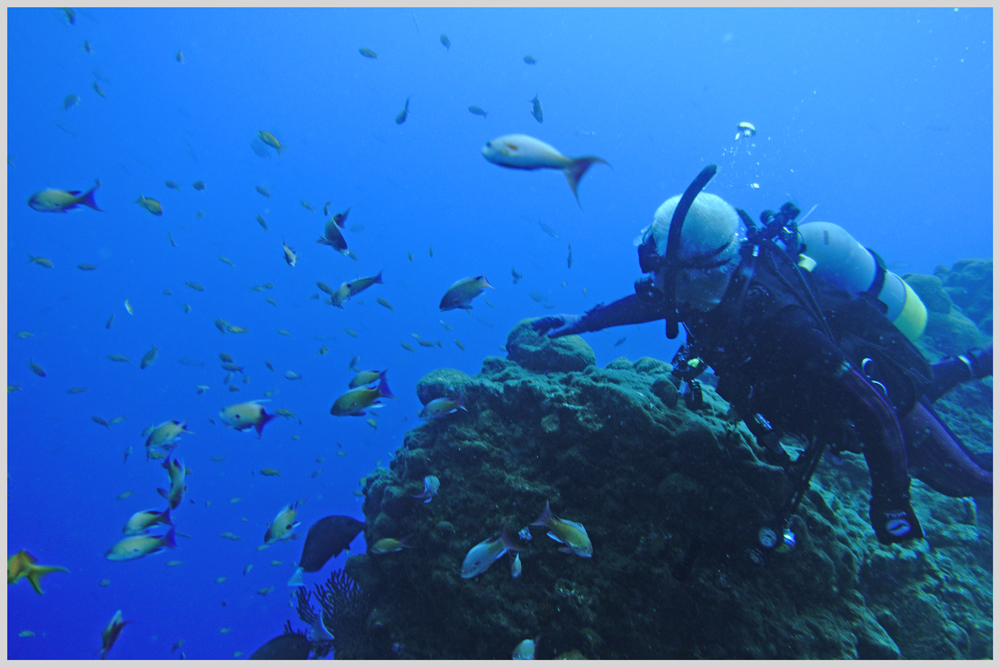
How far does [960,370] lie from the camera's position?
148 inches

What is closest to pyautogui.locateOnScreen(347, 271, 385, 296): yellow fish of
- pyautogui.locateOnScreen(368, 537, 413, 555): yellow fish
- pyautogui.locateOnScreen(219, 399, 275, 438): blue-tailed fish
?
pyautogui.locateOnScreen(219, 399, 275, 438): blue-tailed fish

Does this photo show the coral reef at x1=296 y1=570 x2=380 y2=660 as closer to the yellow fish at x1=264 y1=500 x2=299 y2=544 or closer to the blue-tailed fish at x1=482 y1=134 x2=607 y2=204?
the yellow fish at x1=264 y1=500 x2=299 y2=544

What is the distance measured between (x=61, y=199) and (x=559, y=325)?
6.01 metres

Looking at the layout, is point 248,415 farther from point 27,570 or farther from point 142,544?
point 27,570

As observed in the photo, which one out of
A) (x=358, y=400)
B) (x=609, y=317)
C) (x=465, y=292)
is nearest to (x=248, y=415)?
(x=358, y=400)

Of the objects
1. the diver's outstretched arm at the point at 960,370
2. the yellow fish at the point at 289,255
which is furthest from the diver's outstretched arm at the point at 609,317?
the yellow fish at the point at 289,255

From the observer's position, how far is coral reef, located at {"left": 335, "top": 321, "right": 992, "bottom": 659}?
3092 mm

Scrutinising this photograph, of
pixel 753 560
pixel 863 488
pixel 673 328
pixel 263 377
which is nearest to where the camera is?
pixel 753 560

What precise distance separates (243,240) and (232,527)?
189 ft

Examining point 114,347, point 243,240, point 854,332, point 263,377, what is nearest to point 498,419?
point 854,332

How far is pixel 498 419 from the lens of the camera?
4.91 meters

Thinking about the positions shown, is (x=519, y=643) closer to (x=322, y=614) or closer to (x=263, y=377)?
(x=322, y=614)

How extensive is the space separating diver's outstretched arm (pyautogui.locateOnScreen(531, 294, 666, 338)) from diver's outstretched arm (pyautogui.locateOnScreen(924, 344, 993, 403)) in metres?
2.63

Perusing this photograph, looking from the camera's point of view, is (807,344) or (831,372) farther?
(807,344)
